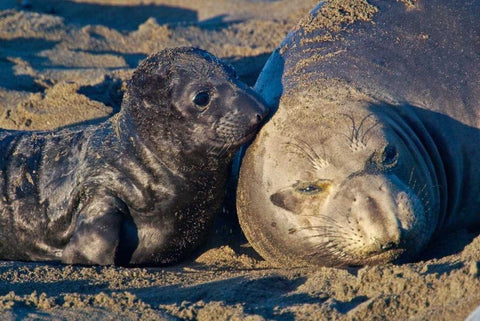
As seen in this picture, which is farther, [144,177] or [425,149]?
[144,177]

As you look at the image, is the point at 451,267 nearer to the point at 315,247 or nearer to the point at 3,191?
the point at 315,247

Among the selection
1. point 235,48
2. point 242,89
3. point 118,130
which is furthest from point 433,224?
point 235,48

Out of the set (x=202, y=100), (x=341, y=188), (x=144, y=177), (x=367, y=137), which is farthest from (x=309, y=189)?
(x=144, y=177)

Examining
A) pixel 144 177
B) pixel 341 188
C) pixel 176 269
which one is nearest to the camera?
pixel 341 188

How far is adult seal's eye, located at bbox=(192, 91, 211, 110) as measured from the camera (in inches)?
194

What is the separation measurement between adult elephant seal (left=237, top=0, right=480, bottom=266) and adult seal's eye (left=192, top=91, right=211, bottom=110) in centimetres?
36

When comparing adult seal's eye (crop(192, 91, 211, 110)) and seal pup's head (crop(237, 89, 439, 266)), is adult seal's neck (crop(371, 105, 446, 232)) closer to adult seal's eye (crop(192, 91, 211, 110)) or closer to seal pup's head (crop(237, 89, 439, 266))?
seal pup's head (crop(237, 89, 439, 266))

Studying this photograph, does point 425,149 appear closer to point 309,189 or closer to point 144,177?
point 309,189

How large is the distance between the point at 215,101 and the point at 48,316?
1753 millimetres

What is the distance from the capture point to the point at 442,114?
478cm

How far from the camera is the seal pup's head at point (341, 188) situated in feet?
13.9

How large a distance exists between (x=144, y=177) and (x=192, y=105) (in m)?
0.56

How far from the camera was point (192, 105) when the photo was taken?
4945 mm

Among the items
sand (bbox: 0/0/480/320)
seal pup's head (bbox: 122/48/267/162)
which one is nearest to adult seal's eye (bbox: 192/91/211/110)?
seal pup's head (bbox: 122/48/267/162)
